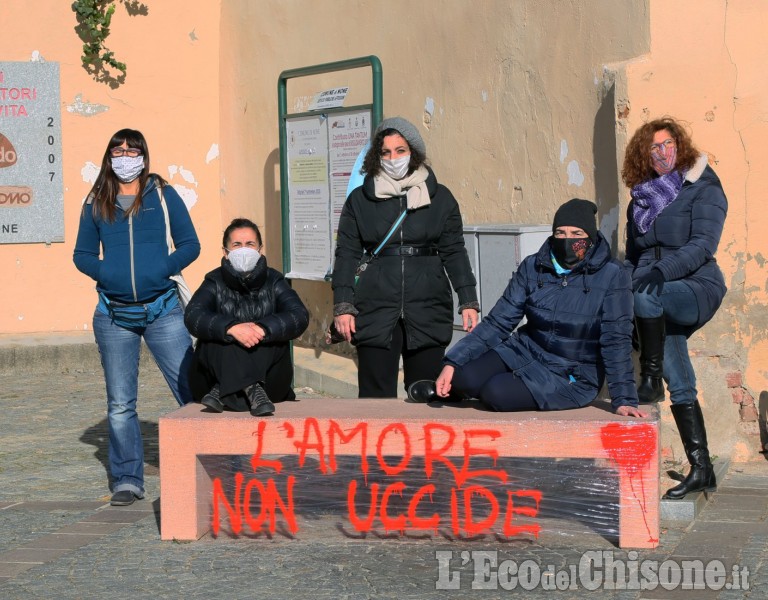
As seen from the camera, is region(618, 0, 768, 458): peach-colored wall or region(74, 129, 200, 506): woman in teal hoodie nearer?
region(74, 129, 200, 506): woman in teal hoodie

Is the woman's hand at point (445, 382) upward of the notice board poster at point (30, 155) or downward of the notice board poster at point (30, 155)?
downward

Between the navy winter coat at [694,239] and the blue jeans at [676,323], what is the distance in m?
0.04

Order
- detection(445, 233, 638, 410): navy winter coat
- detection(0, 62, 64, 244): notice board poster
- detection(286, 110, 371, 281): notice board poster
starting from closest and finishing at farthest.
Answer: detection(445, 233, 638, 410): navy winter coat
detection(286, 110, 371, 281): notice board poster
detection(0, 62, 64, 244): notice board poster

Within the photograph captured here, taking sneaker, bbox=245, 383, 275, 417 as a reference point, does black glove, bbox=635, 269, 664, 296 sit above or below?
above

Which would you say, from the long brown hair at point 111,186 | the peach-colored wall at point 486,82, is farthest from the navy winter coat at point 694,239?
the long brown hair at point 111,186

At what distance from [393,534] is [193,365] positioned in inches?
44.9

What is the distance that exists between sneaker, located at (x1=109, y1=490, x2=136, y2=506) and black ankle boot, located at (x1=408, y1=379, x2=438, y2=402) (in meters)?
1.45

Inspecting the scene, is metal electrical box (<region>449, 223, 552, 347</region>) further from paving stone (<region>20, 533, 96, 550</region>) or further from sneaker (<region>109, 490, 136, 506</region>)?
paving stone (<region>20, 533, 96, 550</region>)

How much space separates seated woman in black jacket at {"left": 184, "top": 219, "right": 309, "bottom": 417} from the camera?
216 inches

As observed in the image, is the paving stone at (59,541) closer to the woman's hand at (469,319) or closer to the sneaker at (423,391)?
the sneaker at (423,391)

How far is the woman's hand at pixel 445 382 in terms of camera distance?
17.9 ft

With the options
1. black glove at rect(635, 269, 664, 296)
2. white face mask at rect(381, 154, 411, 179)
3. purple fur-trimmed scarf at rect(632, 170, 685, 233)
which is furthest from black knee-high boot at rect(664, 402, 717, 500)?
white face mask at rect(381, 154, 411, 179)

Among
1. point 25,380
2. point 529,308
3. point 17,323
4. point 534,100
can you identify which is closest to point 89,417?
point 25,380

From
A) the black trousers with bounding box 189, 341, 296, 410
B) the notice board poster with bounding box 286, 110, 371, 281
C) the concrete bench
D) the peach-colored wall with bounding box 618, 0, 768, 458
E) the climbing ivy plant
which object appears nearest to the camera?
the concrete bench
